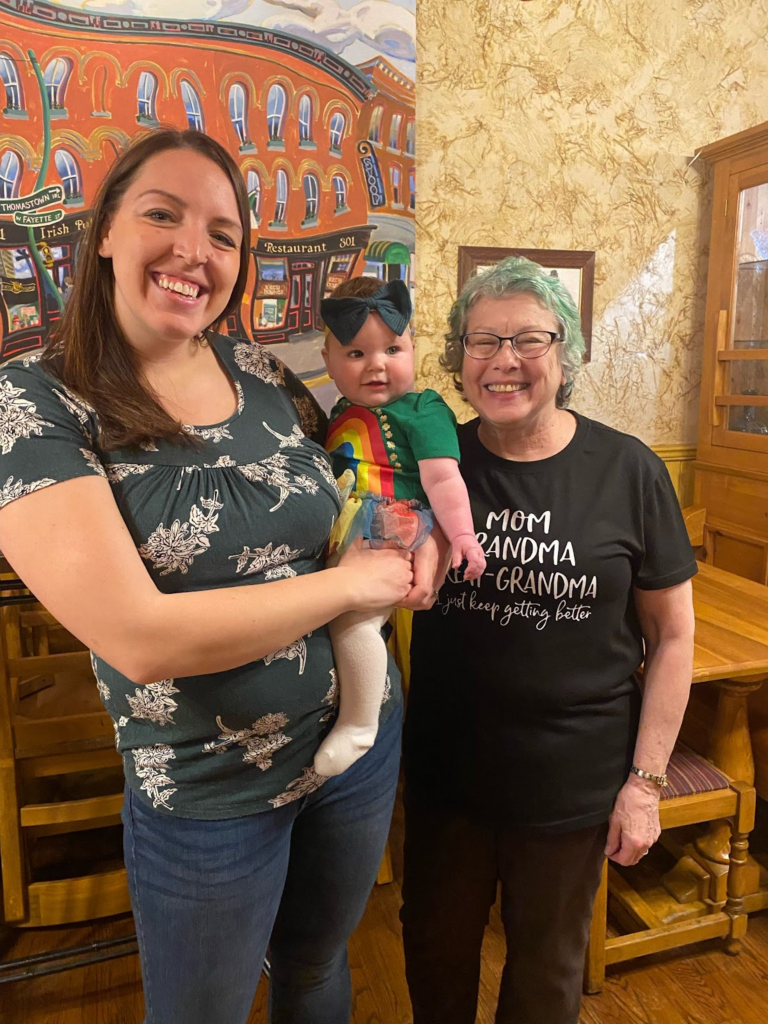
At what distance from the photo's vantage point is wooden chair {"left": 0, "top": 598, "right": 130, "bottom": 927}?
1.80 m

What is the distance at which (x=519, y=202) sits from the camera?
8.30ft

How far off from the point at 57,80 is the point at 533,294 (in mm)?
1579

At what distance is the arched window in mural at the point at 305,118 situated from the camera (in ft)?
7.22

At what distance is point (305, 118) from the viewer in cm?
221

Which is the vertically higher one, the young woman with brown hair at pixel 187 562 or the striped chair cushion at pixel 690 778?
the young woman with brown hair at pixel 187 562

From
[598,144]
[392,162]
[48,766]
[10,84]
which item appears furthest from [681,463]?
[10,84]

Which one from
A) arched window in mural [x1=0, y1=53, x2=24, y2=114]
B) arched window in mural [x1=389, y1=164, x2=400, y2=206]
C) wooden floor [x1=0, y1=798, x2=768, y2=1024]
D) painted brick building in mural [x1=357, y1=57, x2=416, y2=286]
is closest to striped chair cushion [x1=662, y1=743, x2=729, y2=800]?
wooden floor [x1=0, y1=798, x2=768, y2=1024]

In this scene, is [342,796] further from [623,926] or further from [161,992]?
[623,926]

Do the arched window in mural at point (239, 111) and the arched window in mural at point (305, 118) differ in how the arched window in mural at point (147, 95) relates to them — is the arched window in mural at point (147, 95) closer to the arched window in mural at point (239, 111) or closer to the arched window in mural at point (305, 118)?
the arched window in mural at point (239, 111)

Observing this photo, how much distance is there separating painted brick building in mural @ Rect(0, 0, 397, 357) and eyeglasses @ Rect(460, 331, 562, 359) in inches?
46.9

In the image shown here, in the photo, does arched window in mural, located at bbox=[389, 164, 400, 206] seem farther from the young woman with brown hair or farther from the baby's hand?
the baby's hand

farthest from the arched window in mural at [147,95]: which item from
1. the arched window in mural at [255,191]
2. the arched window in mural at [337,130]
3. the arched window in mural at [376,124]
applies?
the arched window in mural at [376,124]

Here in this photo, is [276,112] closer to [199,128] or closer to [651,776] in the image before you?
[199,128]

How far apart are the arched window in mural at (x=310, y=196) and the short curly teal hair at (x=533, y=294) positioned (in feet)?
3.77
